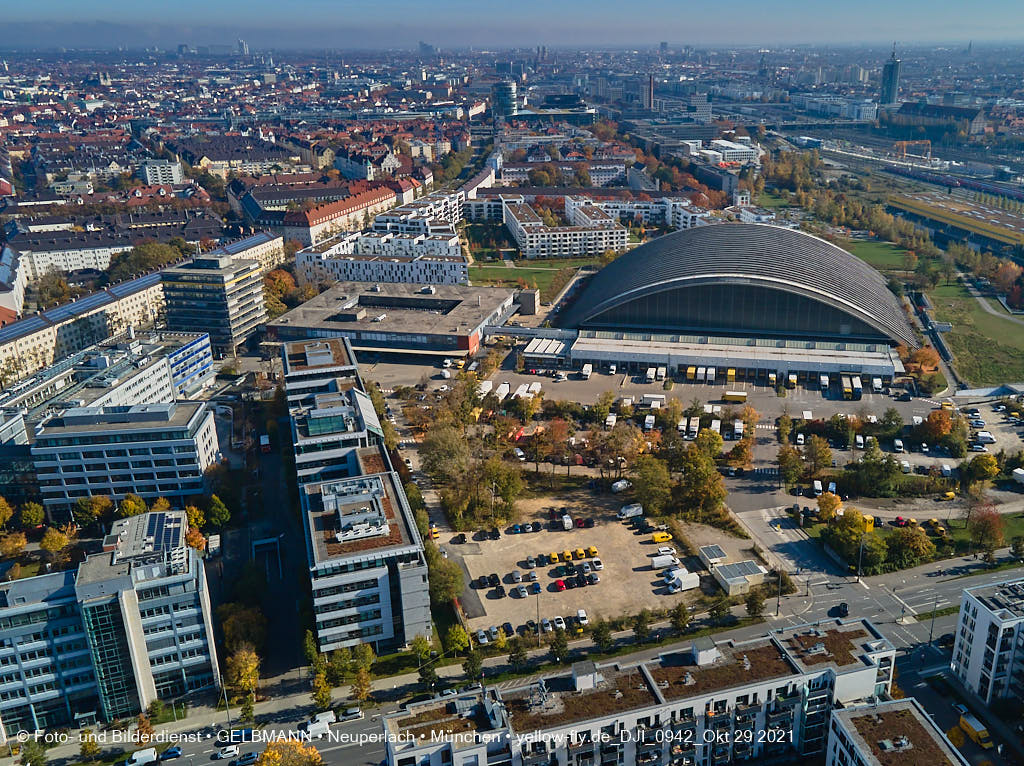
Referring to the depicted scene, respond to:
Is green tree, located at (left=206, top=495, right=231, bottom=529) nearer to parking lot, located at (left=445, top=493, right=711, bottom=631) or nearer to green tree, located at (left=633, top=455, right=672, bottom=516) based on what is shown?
parking lot, located at (left=445, top=493, right=711, bottom=631)

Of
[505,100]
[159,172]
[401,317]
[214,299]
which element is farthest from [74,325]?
[505,100]

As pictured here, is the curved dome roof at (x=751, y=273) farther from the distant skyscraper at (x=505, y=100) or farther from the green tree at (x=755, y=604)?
the distant skyscraper at (x=505, y=100)

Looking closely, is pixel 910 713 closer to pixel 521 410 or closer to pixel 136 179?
pixel 521 410

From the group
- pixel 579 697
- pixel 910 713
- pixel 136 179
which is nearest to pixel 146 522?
pixel 579 697

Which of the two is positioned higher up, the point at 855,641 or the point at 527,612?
the point at 855,641

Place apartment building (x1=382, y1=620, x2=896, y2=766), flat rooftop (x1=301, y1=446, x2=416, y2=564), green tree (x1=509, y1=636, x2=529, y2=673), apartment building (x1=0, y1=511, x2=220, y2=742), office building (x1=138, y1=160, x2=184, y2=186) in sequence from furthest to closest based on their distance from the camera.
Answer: office building (x1=138, y1=160, x2=184, y2=186) < flat rooftop (x1=301, y1=446, x2=416, y2=564) < green tree (x1=509, y1=636, x2=529, y2=673) < apartment building (x1=0, y1=511, x2=220, y2=742) < apartment building (x1=382, y1=620, x2=896, y2=766)

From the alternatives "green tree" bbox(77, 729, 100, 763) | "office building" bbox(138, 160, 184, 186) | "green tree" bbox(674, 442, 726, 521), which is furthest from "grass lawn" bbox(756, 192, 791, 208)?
"green tree" bbox(77, 729, 100, 763)
